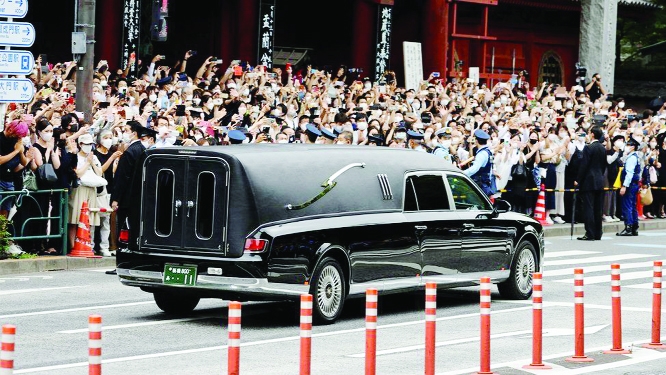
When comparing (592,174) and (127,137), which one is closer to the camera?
(127,137)

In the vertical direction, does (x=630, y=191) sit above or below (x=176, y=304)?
above

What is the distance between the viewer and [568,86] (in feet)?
165

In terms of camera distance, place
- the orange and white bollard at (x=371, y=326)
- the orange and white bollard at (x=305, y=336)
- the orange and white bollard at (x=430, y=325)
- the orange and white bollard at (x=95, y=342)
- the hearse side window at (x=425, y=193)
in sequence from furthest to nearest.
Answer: the hearse side window at (x=425, y=193)
the orange and white bollard at (x=430, y=325)
the orange and white bollard at (x=371, y=326)
the orange and white bollard at (x=305, y=336)
the orange and white bollard at (x=95, y=342)

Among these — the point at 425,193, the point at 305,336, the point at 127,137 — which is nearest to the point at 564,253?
the point at 127,137

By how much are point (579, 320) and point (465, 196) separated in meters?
4.73

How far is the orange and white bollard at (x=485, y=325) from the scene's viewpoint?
1055 cm

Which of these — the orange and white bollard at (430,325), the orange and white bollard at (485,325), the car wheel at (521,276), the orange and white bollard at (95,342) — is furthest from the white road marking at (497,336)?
the orange and white bollard at (95,342)

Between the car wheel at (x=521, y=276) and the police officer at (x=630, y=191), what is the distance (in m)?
11.2

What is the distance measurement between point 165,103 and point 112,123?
3405 mm

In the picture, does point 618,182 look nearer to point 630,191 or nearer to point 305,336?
point 630,191

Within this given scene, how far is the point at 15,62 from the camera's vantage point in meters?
19.7

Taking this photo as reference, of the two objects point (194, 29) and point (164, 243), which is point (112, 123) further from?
point (194, 29)

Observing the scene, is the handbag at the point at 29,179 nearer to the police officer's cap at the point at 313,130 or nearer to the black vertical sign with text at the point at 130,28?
the police officer's cap at the point at 313,130

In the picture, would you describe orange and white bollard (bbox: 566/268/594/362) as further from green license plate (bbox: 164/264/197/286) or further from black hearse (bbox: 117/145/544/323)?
green license plate (bbox: 164/264/197/286)
